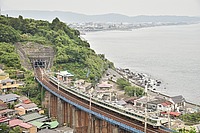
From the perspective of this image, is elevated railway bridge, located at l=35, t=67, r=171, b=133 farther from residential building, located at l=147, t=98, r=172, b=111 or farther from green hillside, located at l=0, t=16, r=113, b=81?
green hillside, located at l=0, t=16, r=113, b=81

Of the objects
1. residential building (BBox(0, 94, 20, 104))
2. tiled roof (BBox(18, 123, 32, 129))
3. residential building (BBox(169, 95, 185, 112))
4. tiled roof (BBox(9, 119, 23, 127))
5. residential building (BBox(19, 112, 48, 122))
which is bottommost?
residential building (BBox(169, 95, 185, 112))

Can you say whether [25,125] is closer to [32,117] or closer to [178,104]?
[32,117]

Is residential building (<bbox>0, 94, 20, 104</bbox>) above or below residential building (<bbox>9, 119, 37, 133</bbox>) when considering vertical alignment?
above

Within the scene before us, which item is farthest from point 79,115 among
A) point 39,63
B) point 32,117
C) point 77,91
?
point 39,63

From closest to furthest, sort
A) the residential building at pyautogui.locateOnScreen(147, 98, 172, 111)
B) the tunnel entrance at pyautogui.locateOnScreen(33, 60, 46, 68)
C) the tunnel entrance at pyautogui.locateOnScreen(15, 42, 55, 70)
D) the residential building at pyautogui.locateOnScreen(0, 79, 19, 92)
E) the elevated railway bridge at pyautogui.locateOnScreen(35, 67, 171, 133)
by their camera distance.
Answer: the elevated railway bridge at pyautogui.locateOnScreen(35, 67, 171, 133) < the residential building at pyautogui.locateOnScreen(147, 98, 172, 111) < the residential building at pyautogui.locateOnScreen(0, 79, 19, 92) < the tunnel entrance at pyautogui.locateOnScreen(15, 42, 55, 70) < the tunnel entrance at pyautogui.locateOnScreen(33, 60, 46, 68)

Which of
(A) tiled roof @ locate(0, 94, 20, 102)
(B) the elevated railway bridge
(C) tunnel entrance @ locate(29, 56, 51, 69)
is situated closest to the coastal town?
(A) tiled roof @ locate(0, 94, 20, 102)

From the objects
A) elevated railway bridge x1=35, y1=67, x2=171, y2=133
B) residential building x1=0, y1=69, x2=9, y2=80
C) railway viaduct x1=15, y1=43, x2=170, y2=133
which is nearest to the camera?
elevated railway bridge x1=35, y1=67, x2=171, y2=133

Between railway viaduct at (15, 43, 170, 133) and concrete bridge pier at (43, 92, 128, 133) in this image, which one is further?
concrete bridge pier at (43, 92, 128, 133)

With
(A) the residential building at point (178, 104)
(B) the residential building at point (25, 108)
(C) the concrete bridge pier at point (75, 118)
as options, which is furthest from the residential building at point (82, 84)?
(A) the residential building at point (178, 104)
